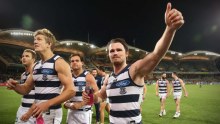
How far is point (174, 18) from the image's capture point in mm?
2533

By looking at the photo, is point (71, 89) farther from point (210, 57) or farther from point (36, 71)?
point (210, 57)

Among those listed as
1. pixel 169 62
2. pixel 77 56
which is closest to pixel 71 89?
pixel 77 56

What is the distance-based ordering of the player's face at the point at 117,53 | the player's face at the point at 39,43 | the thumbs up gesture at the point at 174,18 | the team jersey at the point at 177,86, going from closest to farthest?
the thumbs up gesture at the point at 174,18
the player's face at the point at 117,53
the player's face at the point at 39,43
the team jersey at the point at 177,86

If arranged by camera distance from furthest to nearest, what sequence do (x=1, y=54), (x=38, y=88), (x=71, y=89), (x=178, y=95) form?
(x=1, y=54) → (x=178, y=95) → (x=38, y=88) → (x=71, y=89)

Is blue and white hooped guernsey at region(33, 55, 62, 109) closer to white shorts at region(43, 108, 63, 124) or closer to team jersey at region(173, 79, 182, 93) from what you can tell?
white shorts at region(43, 108, 63, 124)

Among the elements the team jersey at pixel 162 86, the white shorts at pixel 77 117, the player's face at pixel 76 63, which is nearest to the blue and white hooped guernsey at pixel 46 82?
the white shorts at pixel 77 117

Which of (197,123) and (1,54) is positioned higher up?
(1,54)

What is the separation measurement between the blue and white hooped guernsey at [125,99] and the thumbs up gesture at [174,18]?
3.29 ft

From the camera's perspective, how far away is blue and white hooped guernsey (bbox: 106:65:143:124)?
3287 millimetres

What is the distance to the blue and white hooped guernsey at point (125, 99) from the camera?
129 inches

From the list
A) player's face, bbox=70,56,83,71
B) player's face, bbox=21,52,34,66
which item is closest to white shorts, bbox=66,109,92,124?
player's face, bbox=70,56,83,71

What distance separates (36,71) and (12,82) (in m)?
0.59

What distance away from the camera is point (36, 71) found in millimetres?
4004

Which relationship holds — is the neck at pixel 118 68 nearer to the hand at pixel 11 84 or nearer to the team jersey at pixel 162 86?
the hand at pixel 11 84
